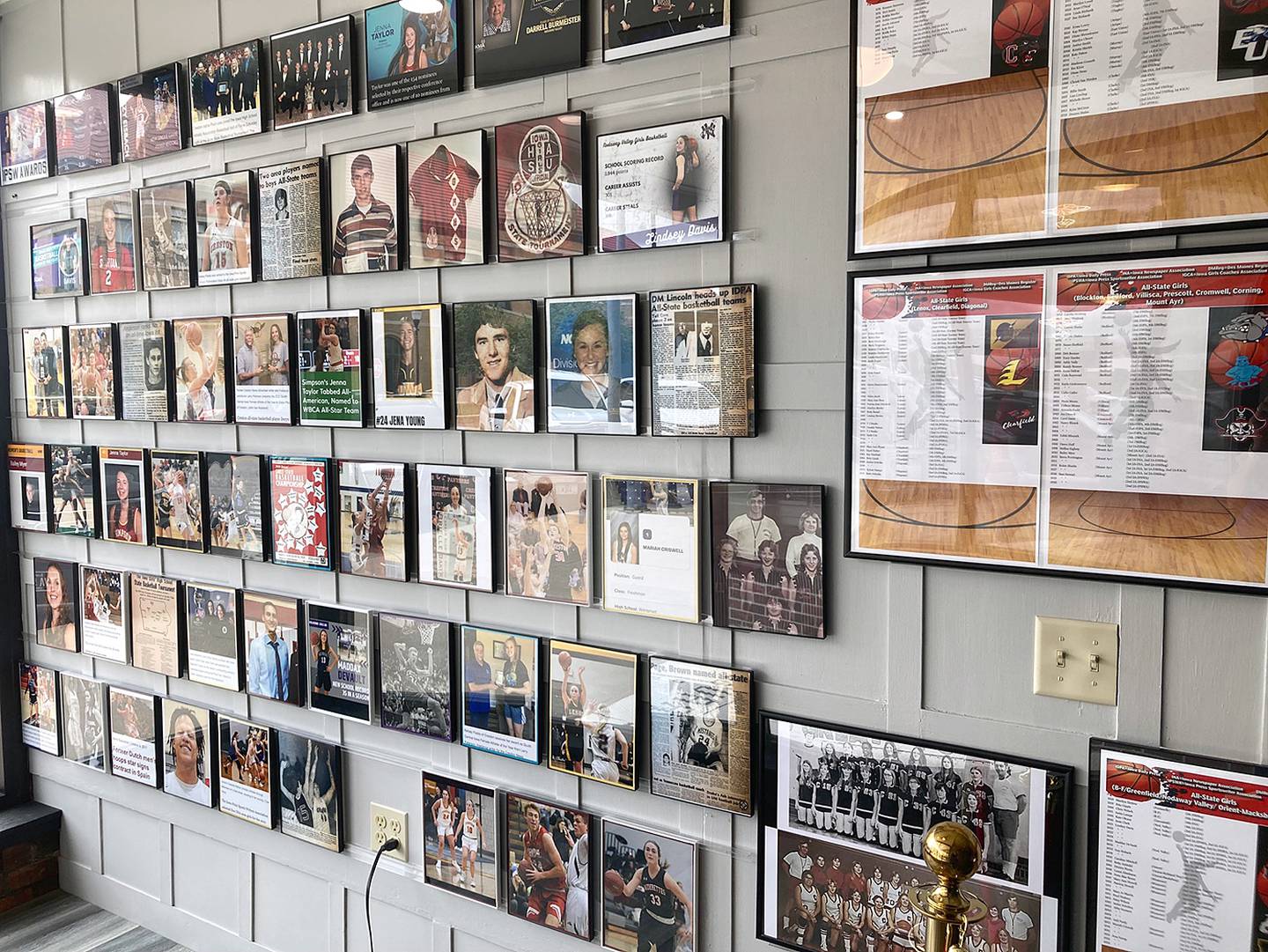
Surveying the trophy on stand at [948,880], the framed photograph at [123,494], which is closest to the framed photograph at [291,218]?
the framed photograph at [123,494]

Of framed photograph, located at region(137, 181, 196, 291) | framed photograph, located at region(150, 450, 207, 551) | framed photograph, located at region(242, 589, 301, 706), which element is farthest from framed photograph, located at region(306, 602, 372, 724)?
framed photograph, located at region(137, 181, 196, 291)

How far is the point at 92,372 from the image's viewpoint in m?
2.42

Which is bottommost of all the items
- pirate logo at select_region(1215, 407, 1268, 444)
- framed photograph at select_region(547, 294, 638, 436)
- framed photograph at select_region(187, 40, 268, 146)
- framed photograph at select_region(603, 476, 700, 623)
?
framed photograph at select_region(603, 476, 700, 623)

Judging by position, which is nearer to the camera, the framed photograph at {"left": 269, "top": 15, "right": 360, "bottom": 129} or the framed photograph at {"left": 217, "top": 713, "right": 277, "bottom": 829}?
the framed photograph at {"left": 269, "top": 15, "right": 360, "bottom": 129}

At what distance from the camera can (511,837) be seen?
1807 mm

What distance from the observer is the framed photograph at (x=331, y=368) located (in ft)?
6.37

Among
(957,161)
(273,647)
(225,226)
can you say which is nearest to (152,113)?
(225,226)

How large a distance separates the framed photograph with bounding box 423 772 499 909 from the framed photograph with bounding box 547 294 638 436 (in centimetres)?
76

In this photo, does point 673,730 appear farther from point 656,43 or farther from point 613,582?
point 656,43

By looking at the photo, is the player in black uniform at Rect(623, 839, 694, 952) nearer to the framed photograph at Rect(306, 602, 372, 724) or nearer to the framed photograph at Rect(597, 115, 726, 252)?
the framed photograph at Rect(306, 602, 372, 724)

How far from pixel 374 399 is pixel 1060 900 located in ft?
4.90

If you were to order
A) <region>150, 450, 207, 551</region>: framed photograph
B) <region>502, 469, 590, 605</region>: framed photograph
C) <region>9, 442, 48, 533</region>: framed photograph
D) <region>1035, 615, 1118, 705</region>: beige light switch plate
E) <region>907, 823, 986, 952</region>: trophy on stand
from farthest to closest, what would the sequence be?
1. <region>9, 442, 48, 533</region>: framed photograph
2. <region>150, 450, 207, 551</region>: framed photograph
3. <region>502, 469, 590, 605</region>: framed photograph
4. <region>1035, 615, 1118, 705</region>: beige light switch plate
5. <region>907, 823, 986, 952</region>: trophy on stand

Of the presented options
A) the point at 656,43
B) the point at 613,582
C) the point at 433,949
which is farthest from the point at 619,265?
the point at 433,949

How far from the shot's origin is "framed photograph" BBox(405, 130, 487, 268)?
5.74 feet
